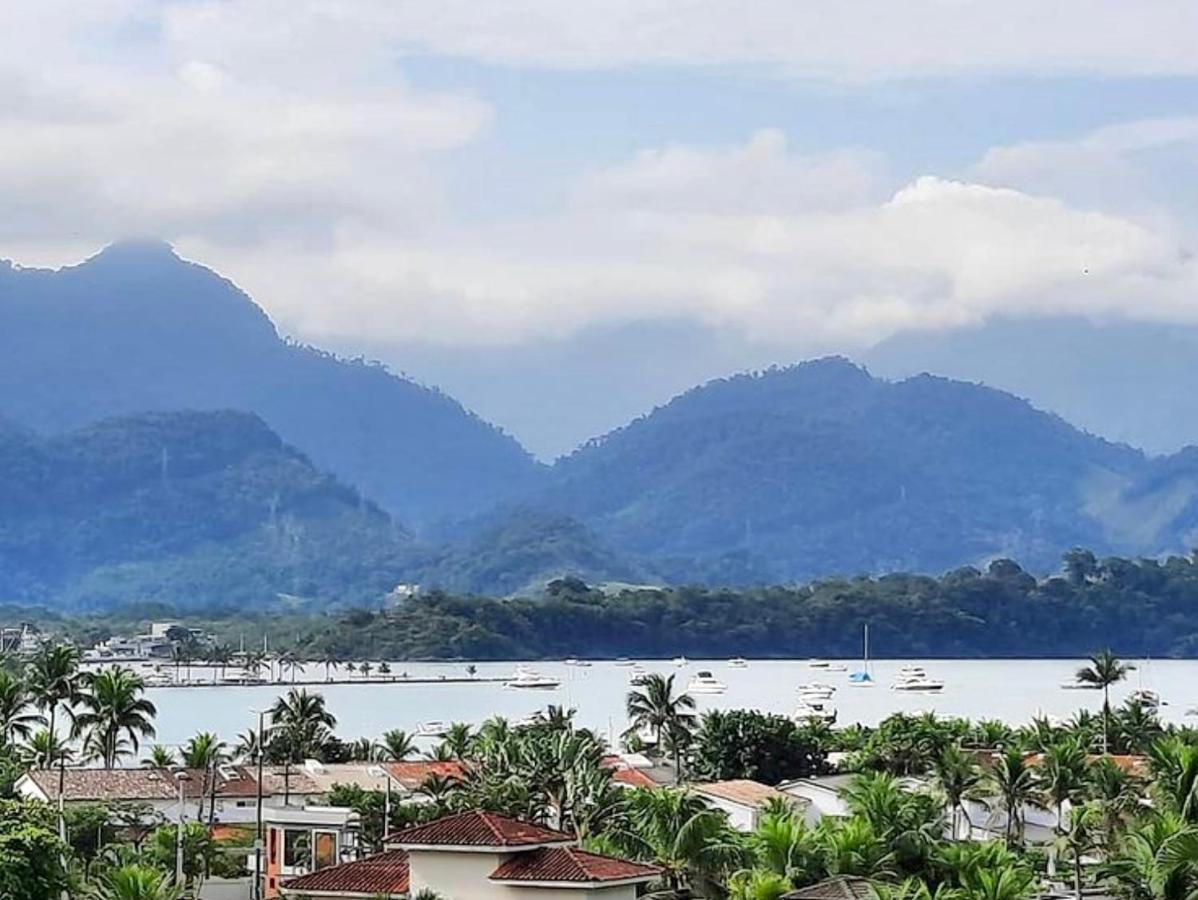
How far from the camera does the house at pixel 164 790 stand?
54750mm

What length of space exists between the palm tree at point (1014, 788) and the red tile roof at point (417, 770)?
524 inches

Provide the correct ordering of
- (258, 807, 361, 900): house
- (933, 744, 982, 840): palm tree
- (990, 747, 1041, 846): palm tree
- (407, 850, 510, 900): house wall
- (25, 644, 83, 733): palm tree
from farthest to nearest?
(25, 644, 83, 733): palm tree, (933, 744, 982, 840): palm tree, (990, 747, 1041, 846): palm tree, (258, 807, 361, 900): house, (407, 850, 510, 900): house wall

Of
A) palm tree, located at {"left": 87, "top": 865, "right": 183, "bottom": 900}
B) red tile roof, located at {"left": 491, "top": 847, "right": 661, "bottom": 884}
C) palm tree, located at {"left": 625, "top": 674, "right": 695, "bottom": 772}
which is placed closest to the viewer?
palm tree, located at {"left": 87, "top": 865, "right": 183, "bottom": 900}

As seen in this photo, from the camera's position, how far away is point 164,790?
56.9m

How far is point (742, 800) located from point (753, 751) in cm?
976

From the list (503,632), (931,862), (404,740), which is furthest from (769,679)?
(931,862)

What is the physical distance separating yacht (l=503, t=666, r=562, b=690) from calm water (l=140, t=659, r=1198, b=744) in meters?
0.93

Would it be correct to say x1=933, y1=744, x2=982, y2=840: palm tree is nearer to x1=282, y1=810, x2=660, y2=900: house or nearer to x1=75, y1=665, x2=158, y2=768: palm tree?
x1=282, y1=810, x2=660, y2=900: house

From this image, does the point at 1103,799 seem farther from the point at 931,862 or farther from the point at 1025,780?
the point at 931,862

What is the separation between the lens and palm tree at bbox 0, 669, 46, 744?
58.3 metres

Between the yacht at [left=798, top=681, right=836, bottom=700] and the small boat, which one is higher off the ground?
the yacht at [left=798, top=681, right=836, bottom=700]

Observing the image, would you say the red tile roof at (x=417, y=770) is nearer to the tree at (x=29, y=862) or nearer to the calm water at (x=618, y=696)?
the tree at (x=29, y=862)

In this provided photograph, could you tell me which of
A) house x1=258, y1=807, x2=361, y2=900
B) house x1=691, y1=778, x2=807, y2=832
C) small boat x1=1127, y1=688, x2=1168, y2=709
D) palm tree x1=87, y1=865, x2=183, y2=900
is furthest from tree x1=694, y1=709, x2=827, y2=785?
palm tree x1=87, y1=865, x2=183, y2=900

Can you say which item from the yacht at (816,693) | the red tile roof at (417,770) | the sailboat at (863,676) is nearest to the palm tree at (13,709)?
the red tile roof at (417,770)
